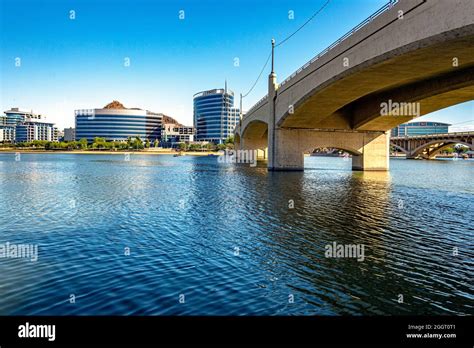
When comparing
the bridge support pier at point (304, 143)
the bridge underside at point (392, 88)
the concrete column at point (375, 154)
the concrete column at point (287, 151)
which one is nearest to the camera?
the bridge underside at point (392, 88)

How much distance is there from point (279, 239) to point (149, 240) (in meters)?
4.92

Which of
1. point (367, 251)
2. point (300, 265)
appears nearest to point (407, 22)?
point (367, 251)

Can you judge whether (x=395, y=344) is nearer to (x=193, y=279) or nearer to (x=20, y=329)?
(x=193, y=279)

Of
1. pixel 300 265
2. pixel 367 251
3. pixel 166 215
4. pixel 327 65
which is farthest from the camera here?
pixel 327 65

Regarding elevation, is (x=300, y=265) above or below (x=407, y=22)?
below

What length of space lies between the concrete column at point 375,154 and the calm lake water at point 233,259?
3183 cm

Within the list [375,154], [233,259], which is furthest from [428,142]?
[233,259]

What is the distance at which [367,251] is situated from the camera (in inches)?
467

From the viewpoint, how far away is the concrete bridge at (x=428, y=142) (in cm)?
8774

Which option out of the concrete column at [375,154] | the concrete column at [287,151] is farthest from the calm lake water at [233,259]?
the concrete column at [375,154]

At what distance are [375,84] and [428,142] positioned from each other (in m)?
87.5

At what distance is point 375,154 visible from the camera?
52375mm

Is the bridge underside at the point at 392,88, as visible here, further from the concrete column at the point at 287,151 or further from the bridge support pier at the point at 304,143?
the concrete column at the point at 287,151

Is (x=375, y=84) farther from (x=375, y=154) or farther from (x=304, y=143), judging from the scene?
(x=375, y=154)
